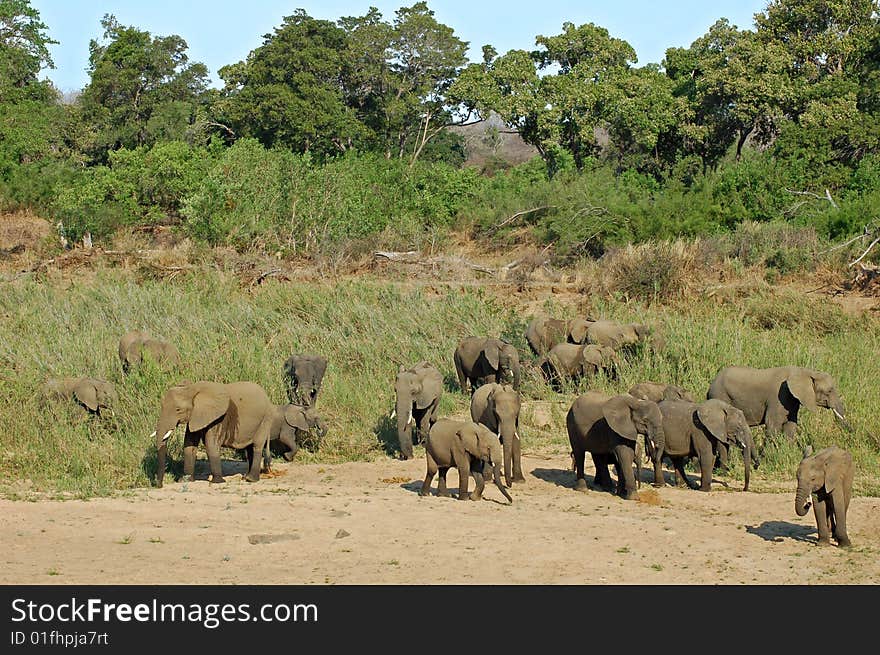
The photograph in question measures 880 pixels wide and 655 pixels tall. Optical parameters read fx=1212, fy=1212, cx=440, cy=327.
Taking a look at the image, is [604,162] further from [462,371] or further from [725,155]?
[462,371]

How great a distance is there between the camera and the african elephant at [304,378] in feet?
47.2

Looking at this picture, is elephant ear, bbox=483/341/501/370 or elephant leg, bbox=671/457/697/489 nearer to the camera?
elephant leg, bbox=671/457/697/489

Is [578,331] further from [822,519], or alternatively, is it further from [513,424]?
[822,519]

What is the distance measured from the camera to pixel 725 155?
32406 millimetres

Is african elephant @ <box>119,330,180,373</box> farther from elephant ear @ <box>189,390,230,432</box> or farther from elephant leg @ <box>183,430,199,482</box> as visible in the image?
elephant ear @ <box>189,390,230,432</box>

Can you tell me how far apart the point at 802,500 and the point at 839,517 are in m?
0.46

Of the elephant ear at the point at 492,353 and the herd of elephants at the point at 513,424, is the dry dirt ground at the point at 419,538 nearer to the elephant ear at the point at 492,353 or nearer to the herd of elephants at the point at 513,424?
the herd of elephants at the point at 513,424

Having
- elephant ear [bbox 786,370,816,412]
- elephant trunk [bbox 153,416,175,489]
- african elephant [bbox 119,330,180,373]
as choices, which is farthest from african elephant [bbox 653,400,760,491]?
african elephant [bbox 119,330,180,373]

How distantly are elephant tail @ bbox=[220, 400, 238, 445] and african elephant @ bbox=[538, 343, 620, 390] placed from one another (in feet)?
18.7

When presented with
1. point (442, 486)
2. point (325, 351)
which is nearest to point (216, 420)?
point (442, 486)

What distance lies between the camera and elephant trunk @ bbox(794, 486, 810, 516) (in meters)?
8.80

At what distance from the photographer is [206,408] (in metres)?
11.5

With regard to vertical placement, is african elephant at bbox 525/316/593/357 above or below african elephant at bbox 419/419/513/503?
above

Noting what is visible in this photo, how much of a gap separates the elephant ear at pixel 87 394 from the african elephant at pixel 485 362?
480 cm
